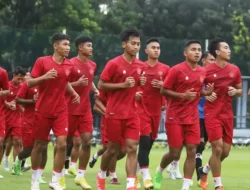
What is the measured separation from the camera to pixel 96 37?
3444cm

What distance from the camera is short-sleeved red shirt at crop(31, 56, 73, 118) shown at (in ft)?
45.9

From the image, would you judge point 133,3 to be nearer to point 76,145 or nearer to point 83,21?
point 83,21

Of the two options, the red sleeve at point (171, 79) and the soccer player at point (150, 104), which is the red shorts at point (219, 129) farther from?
the soccer player at point (150, 104)

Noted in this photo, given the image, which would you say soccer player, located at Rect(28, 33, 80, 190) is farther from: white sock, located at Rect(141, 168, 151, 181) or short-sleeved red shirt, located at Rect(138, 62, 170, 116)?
short-sleeved red shirt, located at Rect(138, 62, 170, 116)

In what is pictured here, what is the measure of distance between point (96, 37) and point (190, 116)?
20.5 meters

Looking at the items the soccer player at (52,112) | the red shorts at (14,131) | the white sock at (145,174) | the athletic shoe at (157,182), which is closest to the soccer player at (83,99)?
the white sock at (145,174)

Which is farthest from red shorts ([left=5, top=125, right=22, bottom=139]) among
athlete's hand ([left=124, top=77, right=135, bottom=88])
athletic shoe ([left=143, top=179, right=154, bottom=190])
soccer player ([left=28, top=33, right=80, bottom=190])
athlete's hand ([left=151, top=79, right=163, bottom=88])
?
athlete's hand ([left=124, top=77, right=135, bottom=88])

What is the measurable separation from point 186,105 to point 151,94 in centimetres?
190

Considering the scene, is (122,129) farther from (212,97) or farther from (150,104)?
(150,104)

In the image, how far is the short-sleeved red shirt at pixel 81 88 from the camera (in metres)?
16.2

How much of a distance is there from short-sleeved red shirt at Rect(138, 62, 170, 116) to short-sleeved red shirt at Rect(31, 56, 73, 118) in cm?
220

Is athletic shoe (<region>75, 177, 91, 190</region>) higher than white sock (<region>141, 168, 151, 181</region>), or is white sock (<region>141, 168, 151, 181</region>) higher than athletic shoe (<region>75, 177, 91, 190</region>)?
white sock (<region>141, 168, 151, 181</region>)

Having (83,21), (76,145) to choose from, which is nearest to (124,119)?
(76,145)

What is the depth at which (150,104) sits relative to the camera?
16.0 metres
